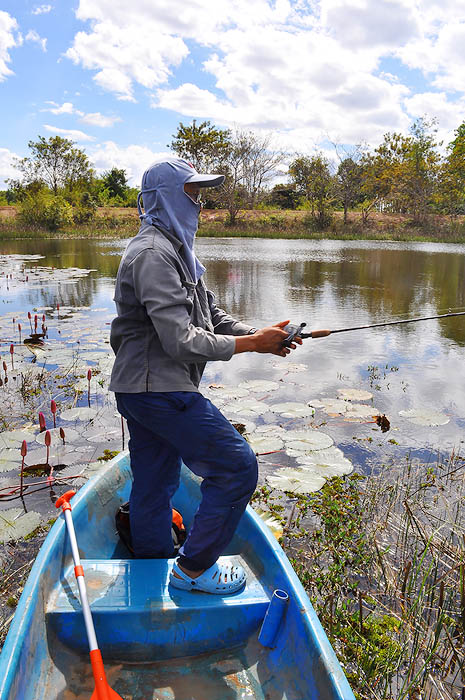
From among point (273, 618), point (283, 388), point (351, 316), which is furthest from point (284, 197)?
point (273, 618)

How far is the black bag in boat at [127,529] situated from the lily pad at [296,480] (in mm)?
968

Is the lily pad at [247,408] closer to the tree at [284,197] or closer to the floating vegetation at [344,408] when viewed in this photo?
the floating vegetation at [344,408]

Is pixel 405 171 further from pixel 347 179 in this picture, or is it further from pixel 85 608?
pixel 85 608

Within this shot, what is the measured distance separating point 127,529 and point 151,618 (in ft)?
2.16

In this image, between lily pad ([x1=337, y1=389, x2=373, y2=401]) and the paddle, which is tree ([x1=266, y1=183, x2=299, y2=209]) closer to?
lily pad ([x1=337, y1=389, x2=373, y2=401])

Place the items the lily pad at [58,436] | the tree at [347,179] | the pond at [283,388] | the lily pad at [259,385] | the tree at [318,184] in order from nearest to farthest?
the pond at [283,388]
the lily pad at [58,436]
the lily pad at [259,385]
the tree at [318,184]
the tree at [347,179]

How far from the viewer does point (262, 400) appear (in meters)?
5.05

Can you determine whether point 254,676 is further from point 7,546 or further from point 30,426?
point 30,426

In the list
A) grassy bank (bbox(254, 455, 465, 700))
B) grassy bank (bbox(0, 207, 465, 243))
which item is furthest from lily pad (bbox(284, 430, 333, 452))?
grassy bank (bbox(0, 207, 465, 243))

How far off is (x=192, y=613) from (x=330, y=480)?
180cm

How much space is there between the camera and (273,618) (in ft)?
6.35

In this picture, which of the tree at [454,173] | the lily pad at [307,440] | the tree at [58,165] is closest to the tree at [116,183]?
the tree at [58,165]

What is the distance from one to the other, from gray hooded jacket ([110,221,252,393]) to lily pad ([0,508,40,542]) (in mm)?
1387

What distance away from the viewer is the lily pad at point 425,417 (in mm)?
4559
